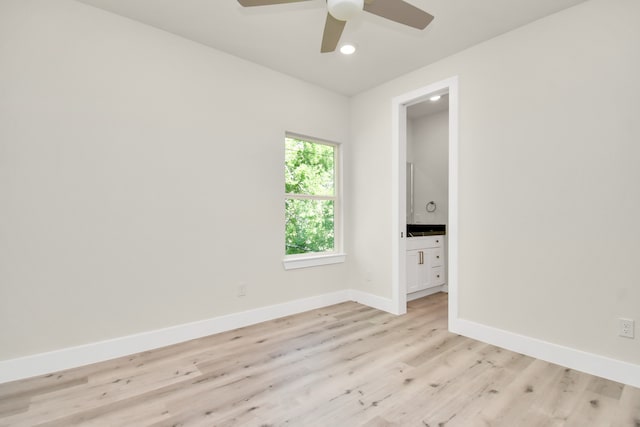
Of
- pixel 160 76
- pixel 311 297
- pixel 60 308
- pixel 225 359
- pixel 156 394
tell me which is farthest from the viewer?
pixel 311 297

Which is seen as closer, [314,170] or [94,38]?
[94,38]

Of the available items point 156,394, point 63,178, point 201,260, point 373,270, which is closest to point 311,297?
point 373,270

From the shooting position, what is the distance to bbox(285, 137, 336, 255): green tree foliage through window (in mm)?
3707

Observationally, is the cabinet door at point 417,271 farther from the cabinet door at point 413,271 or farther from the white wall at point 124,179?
the white wall at point 124,179

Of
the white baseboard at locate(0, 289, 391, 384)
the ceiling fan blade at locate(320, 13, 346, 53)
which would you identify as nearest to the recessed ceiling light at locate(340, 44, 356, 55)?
the ceiling fan blade at locate(320, 13, 346, 53)

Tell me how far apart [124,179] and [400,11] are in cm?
239

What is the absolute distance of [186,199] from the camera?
2.87m

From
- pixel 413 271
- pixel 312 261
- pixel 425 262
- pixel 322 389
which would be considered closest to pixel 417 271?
pixel 413 271

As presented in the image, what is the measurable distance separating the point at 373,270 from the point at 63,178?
3.16 metres

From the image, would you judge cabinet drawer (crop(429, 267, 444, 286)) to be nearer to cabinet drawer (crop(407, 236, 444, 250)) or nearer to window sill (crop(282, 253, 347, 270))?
cabinet drawer (crop(407, 236, 444, 250))

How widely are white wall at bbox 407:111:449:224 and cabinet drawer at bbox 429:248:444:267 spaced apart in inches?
→ 22.8

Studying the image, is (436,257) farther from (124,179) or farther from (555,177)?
(124,179)

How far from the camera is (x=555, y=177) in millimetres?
2465

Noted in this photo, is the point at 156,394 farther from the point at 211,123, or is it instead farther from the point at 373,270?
the point at 373,270
